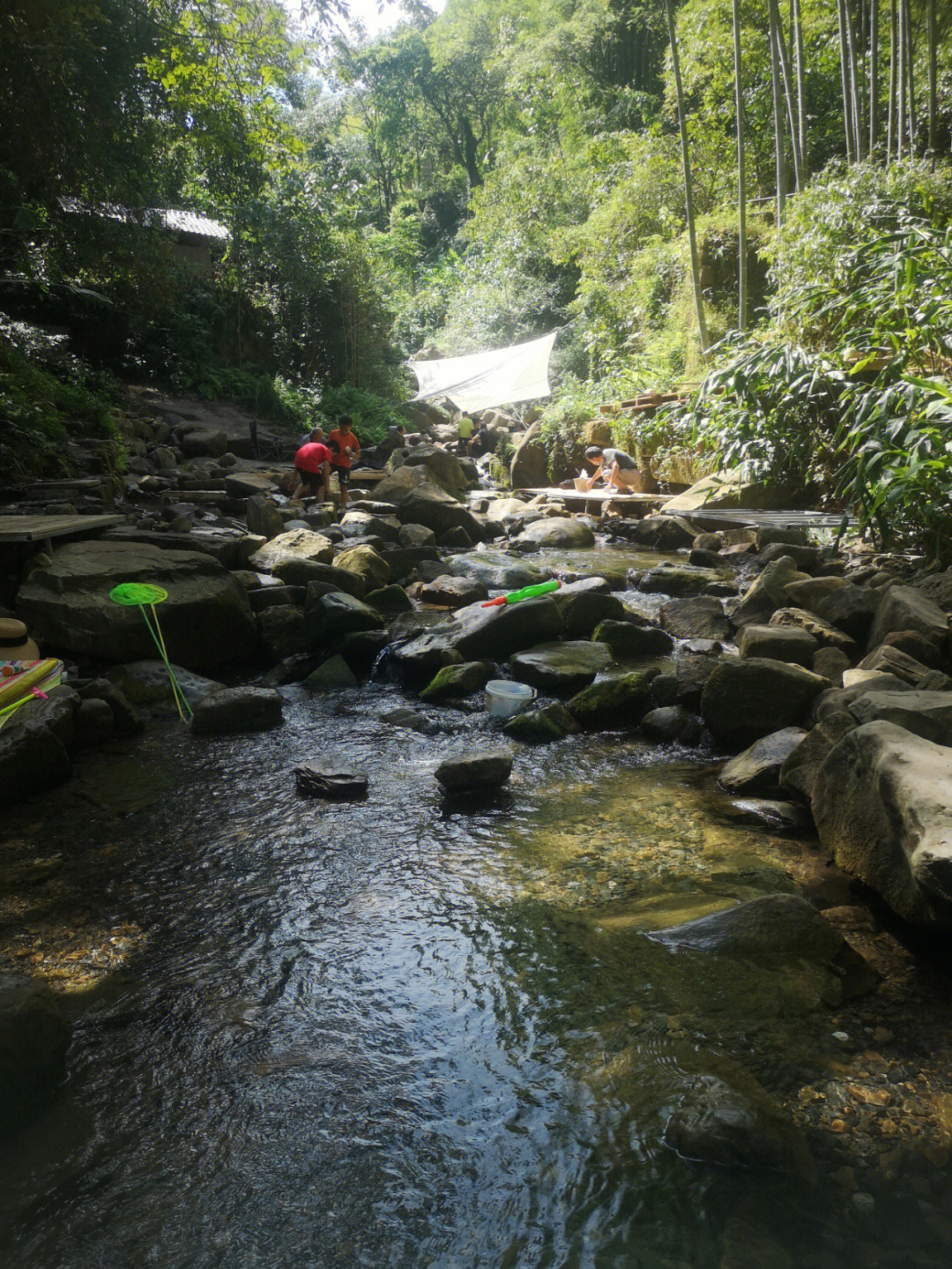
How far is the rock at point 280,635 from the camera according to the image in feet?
22.3

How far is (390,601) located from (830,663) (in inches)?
156

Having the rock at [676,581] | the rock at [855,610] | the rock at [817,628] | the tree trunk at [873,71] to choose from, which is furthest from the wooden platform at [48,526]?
the tree trunk at [873,71]

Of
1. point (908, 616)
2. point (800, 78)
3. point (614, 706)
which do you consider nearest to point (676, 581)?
point (908, 616)

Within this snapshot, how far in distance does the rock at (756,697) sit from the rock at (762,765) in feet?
0.82

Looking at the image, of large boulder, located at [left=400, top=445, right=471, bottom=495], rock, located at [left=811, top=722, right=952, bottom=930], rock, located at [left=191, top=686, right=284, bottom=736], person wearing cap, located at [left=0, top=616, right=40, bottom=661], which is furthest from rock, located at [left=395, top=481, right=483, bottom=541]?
rock, located at [left=811, top=722, right=952, bottom=930]

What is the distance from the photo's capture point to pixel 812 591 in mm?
6602

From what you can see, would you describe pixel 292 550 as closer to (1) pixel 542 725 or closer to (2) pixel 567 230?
(1) pixel 542 725

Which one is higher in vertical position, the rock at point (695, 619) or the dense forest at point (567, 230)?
the dense forest at point (567, 230)

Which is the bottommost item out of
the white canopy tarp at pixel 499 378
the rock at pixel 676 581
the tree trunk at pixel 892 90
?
the rock at pixel 676 581

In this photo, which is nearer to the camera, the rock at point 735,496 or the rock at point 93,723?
the rock at point 93,723

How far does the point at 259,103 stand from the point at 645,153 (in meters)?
10.6

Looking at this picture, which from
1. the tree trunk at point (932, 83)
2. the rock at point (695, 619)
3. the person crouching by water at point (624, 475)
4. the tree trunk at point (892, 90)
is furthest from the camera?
the person crouching by water at point (624, 475)

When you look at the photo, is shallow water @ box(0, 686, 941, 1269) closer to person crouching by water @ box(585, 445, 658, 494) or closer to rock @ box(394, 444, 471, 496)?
person crouching by water @ box(585, 445, 658, 494)

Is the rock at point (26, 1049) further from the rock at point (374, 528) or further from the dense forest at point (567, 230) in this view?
the rock at point (374, 528)
